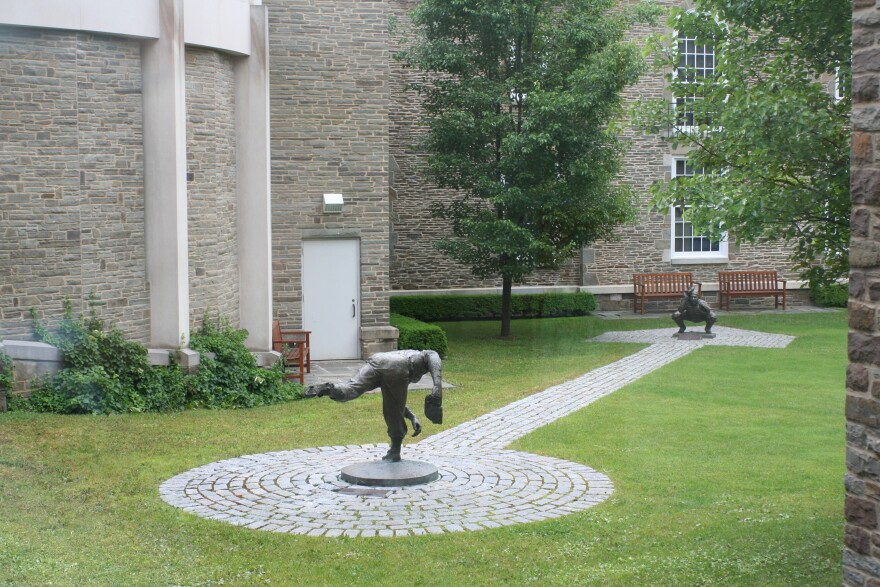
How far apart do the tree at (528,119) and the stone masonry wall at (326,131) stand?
220 centimetres

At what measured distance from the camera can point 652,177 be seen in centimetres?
2781

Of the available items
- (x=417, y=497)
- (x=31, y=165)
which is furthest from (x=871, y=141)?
(x=31, y=165)

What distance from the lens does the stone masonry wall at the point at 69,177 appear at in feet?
44.2

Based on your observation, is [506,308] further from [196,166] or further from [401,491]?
[401,491]

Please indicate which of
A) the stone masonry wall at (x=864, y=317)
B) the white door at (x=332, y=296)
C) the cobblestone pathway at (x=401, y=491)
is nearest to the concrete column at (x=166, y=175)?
the cobblestone pathway at (x=401, y=491)

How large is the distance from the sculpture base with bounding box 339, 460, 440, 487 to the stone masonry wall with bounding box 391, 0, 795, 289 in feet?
45.7

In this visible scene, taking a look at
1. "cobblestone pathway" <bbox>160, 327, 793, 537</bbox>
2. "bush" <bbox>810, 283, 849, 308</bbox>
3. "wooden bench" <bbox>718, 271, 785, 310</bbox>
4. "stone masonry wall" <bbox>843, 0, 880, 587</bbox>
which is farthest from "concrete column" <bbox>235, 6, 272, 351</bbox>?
"bush" <bbox>810, 283, 849, 308</bbox>

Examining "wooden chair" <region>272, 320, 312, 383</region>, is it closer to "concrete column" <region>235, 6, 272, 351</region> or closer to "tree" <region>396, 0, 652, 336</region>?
"concrete column" <region>235, 6, 272, 351</region>

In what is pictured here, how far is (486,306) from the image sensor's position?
86.2 ft

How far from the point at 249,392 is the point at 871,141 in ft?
35.1

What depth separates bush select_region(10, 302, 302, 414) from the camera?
13625 mm

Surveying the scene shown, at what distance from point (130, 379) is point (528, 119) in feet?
30.2

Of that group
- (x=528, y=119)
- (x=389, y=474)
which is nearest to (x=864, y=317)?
(x=389, y=474)

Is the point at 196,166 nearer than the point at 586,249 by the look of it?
Yes
